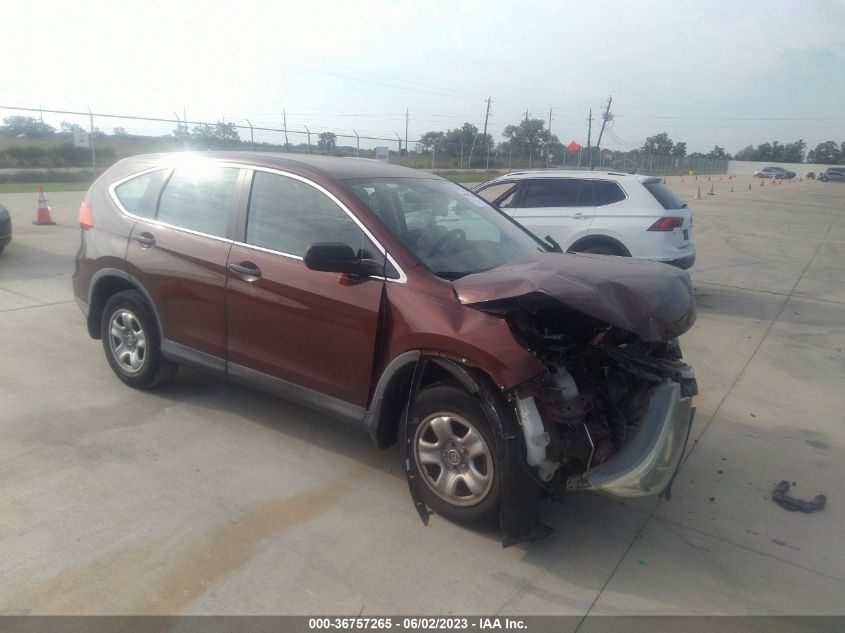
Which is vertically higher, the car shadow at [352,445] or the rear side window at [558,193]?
the rear side window at [558,193]

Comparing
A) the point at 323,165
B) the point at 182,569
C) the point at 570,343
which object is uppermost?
the point at 323,165

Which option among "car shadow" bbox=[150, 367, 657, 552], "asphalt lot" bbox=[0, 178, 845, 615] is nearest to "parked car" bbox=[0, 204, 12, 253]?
"asphalt lot" bbox=[0, 178, 845, 615]

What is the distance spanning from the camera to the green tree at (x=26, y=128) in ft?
79.3

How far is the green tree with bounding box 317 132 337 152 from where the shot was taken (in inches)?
1026

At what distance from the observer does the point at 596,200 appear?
9336mm

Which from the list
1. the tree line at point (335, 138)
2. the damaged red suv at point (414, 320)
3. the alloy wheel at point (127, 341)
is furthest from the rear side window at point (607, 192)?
the tree line at point (335, 138)

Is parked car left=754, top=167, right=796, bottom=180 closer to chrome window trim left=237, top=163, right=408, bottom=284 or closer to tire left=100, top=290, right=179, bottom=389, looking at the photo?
chrome window trim left=237, top=163, right=408, bottom=284

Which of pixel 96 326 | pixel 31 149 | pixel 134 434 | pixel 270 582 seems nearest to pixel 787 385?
pixel 270 582

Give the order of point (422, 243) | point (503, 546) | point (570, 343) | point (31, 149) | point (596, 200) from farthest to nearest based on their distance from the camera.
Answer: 1. point (31, 149)
2. point (596, 200)
3. point (422, 243)
4. point (570, 343)
5. point (503, 546)

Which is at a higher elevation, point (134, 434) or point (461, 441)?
point (461, 441)

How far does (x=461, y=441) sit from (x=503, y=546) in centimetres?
56

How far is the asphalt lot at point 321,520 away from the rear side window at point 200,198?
135cm

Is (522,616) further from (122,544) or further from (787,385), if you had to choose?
(787,385)

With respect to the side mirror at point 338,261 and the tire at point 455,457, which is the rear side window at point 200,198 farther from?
the tire at point 455,457
